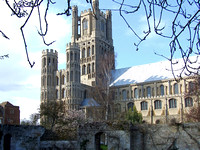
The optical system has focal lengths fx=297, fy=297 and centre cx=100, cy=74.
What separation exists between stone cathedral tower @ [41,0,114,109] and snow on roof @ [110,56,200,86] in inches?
186

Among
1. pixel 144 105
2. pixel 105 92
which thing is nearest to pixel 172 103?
pixel 144 105

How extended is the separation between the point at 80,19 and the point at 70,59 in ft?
50.3

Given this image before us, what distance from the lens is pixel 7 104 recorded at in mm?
45969

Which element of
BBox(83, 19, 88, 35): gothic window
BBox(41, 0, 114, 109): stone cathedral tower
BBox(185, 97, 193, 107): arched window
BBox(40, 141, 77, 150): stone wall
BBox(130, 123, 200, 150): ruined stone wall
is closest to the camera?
BBox(130, 123, 200, 150): ruined stone wall

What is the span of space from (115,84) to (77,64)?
7659mm

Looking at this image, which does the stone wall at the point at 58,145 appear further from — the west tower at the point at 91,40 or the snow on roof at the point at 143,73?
the west tower at the point at 91,40

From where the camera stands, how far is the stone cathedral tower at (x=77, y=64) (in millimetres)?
50500

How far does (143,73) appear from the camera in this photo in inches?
2060

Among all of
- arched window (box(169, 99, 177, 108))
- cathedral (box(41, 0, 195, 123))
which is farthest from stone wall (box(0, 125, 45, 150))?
arched window (box(169, 99, 177, 108))

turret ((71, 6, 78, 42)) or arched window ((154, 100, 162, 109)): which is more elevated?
turret ((71, 6, 78, 42))

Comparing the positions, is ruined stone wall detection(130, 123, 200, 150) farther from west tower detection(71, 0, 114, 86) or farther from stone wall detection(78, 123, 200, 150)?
west tower detection(71, 0, 114, 86)

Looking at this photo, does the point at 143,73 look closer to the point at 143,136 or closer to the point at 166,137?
the point at 143,136

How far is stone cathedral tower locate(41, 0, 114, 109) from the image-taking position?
166ft

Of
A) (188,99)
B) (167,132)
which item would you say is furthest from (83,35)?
(167,132)
